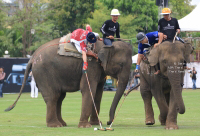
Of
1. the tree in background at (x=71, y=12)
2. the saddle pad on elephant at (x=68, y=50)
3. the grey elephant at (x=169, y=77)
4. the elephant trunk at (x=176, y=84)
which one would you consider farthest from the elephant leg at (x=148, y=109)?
the tree in background at (x=71, y=12)

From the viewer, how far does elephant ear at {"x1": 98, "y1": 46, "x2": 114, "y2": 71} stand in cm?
1456

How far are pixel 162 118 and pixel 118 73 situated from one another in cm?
190

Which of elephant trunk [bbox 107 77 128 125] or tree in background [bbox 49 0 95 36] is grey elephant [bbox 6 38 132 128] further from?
tree in background [bbox 49 0 95 36]

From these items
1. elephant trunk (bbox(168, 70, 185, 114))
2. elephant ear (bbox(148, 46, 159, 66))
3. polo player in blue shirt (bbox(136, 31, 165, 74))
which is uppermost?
polo player in blue shirt (bbox(136, 31, 165, 74))

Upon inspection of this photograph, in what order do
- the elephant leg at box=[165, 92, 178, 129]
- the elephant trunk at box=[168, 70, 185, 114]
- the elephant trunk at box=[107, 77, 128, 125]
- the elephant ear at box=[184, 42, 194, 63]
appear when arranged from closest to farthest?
the elephant trunk at box=[168, 70, 185, 114] < the elephant leg at box=[165, 92, 178, 129] < the elephant ear at box=[184, 42, 194, 63] < the elephant trunk at box=[107, 77, 128, 125]

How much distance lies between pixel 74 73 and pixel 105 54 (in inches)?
45.3

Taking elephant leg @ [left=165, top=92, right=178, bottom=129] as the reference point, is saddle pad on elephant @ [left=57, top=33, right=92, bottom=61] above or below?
above

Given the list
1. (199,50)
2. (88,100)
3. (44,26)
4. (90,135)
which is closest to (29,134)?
(90,135)

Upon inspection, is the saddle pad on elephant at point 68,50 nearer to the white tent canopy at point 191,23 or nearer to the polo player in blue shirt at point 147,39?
the polo player in blue shirt at point 147,39

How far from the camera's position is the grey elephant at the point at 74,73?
47.9 feet

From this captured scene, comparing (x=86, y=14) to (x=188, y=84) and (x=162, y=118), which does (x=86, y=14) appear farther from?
(x=162, y=118)

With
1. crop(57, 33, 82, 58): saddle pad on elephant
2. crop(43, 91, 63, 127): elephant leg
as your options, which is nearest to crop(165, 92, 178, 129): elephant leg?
crop(57, 33, 82, 58): saddle pad on elephant

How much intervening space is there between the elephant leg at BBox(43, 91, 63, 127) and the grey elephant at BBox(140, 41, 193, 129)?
109 inches

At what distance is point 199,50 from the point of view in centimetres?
4688
